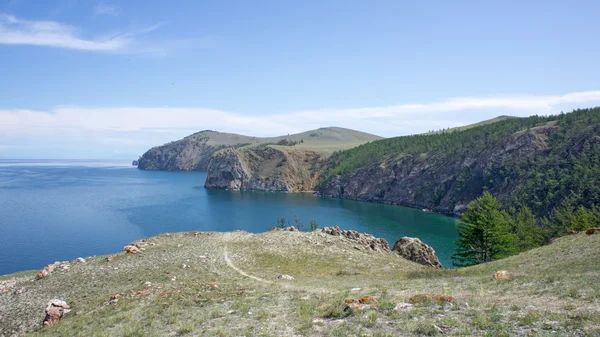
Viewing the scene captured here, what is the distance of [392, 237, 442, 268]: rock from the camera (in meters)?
41.7

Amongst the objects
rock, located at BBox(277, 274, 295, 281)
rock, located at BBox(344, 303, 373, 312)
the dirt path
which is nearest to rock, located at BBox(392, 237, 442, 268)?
rock, located at BBox(277, 274, 295, 281)

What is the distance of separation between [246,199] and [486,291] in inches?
5850

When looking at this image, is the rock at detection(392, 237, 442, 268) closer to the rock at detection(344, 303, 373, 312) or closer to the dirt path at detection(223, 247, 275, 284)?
the dirt path at detection(223, 247, 275, 284)

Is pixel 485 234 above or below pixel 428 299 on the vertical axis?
below

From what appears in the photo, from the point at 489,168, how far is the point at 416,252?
97.3 m

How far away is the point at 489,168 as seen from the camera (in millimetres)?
125938

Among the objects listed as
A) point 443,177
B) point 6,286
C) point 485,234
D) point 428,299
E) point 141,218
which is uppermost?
point 428,299

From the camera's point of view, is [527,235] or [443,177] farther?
[443,177]

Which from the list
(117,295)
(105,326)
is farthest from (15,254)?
(105,326)

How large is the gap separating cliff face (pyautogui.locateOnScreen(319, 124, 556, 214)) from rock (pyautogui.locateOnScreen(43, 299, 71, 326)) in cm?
11322

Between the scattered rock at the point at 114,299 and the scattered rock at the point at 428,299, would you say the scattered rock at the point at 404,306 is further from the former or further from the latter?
the scattered rock at the point at 114,299

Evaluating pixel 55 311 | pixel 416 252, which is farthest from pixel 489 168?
pixel 55 311

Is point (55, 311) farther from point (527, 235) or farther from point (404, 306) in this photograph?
point (527, 235)

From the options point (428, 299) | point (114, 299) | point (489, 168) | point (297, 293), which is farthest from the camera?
point (489, 168)
